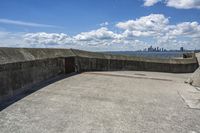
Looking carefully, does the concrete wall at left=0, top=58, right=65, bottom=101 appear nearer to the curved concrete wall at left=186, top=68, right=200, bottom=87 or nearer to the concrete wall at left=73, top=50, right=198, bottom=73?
the concrete wall at left=73, top=50, right=198, bottom=73

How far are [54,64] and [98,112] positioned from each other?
4.32 m

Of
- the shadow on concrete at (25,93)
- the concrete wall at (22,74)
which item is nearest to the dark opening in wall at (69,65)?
the concrete wall at (22,74)

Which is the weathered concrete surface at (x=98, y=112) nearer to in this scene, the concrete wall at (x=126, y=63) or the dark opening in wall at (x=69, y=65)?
Answer: the dark opening in wall at (x=69, y=65)

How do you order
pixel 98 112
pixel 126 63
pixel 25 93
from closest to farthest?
1. pixel 98 112
2. pixel 25 93
3. pixel 126 63

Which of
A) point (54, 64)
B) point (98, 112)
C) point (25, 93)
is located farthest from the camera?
point (54, 64)

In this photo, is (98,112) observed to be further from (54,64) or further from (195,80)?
(195,80)

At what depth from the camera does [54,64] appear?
8336 millimetres

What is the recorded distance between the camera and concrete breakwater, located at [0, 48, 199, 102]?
5405 mm

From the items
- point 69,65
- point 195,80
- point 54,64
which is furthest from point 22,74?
point 195,80

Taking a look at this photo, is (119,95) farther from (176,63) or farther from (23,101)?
(176,63)

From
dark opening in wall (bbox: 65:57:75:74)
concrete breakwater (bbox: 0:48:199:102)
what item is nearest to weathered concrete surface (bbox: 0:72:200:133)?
concrete breakwater (bbox: 0:48:199:102)

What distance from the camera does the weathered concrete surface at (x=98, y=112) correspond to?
148 inches

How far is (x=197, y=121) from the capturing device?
426 centimetres

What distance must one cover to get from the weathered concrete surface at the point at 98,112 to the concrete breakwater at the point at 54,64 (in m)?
0.60
